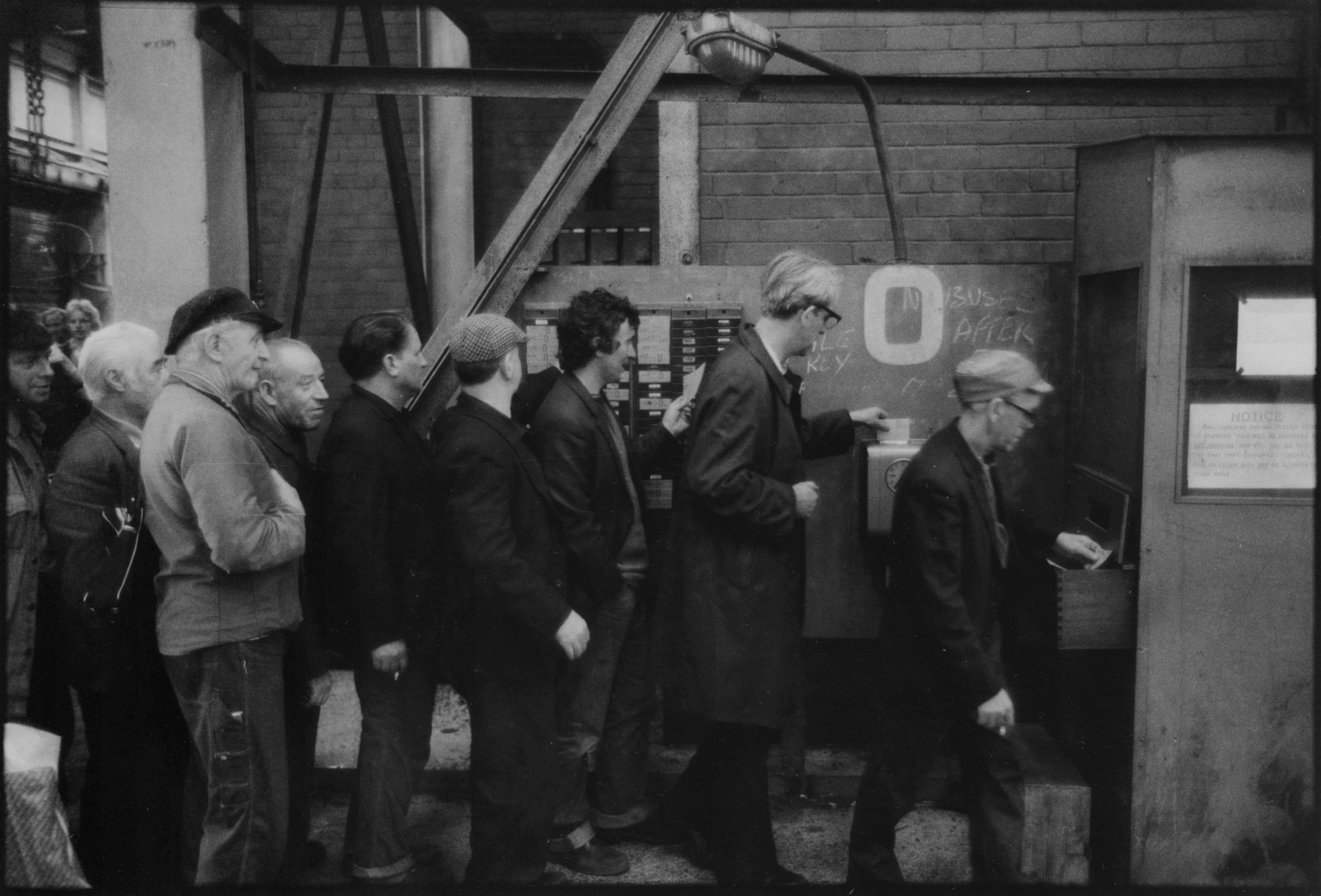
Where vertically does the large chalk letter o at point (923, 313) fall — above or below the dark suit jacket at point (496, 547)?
above

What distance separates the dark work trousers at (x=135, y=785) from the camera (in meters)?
3.03

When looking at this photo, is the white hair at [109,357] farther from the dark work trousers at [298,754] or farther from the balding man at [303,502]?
the dark work trousers at [298,754]

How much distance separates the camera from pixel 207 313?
276cm

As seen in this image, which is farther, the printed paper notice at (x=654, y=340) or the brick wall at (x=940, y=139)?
the brick wall at (x=940, y=139)

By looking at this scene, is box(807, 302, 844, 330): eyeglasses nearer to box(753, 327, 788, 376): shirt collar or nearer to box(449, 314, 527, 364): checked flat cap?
box(753, 327, 788, 376): shirt collar

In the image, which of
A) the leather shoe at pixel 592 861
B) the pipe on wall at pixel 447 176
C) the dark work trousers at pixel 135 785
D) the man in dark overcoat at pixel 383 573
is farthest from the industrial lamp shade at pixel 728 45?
the pipe on wall at pixel 447 176

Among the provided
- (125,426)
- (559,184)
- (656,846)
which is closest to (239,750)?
(125,426)

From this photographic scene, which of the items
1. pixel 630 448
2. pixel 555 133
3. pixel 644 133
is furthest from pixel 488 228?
pixel 630 448

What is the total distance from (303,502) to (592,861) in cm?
152

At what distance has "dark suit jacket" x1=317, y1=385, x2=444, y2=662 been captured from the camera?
3.04 m

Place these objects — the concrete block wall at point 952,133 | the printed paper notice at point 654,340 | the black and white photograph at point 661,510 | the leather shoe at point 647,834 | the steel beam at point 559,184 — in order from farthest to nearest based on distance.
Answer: the concrete block wall at point 952,133
the printed paper notice at point 654,340
the leather shoe at point 647,834
the steel beam at point 559,184
the black and white photograph at point 661,510

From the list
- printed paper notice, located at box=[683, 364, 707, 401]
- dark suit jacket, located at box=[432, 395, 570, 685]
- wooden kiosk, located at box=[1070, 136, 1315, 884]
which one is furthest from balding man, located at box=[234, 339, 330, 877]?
wooden kiosk, located at box=[1070, 136, 1315, 884]

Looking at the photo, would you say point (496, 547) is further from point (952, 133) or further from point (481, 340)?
point (952, 133)

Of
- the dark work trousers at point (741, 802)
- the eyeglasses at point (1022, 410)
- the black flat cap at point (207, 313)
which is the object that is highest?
the black flat cap at point (207, 313)
